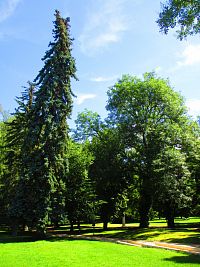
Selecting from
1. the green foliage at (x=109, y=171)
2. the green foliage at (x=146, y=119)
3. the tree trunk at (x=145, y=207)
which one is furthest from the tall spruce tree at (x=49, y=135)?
the tree trunk at (x=145, y=207)

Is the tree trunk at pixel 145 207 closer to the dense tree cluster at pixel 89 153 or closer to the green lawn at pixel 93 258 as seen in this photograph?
the dense tree cluster at pixel 89 153

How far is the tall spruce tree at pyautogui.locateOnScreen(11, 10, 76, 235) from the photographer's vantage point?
24.8 metres

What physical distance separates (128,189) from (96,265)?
81.5 ft

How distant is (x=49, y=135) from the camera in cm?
2520

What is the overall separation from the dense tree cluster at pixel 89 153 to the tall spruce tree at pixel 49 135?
0.08 metres

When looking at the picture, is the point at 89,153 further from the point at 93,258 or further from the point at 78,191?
the point at 93,258

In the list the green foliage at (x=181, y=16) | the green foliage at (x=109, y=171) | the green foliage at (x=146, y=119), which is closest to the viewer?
the green foliage at (x=181, y=16)

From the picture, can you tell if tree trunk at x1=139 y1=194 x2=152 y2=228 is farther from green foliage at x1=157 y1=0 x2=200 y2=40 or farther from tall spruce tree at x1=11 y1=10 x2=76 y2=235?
green foliage at x1=157 y1=0 x2=200 y2=40

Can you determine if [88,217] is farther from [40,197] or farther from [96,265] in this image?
[96,265]

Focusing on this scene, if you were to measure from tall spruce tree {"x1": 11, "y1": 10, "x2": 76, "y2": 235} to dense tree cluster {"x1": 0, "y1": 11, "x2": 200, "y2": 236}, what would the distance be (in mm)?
77

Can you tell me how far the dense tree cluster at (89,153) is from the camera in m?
25.4

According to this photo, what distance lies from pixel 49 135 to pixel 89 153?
836 cm

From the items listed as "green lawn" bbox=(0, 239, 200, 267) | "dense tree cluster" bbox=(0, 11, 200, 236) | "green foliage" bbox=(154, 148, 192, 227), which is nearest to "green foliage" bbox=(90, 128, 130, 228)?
"dense tree cluster" bbox=(0, 11, 200, 236)

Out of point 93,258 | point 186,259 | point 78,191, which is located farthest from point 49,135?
point 186,259
